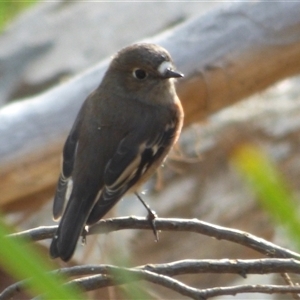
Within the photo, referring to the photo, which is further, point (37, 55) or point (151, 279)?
point (37, 55)

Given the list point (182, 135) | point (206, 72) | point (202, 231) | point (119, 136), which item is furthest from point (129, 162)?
point (182, 135)

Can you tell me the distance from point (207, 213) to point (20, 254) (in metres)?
4.25

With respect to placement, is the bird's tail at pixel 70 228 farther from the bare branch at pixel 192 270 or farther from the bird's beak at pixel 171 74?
the bird's beak at pixel 171 74

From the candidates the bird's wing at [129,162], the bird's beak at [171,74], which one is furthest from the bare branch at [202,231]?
the bird's beak at [171,74]

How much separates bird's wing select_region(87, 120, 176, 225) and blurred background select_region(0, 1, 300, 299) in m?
1.00

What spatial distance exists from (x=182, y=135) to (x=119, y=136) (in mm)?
2324

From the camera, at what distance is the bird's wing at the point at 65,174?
91.0 inches

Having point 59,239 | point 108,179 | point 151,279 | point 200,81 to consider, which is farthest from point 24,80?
point 151,279

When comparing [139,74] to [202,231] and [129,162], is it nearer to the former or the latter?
[129,162]

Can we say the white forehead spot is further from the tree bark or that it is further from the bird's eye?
the tree bark

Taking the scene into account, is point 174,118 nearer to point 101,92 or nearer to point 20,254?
point 101,92

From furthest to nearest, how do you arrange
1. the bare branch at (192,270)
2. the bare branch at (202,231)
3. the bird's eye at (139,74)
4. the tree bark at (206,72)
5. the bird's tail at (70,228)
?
the tree bark at (206,72)
the bird's eye at (139,74)
the bird's tail at (70,228)
the bare branch at (202,231)
the bare branch at (192,270)

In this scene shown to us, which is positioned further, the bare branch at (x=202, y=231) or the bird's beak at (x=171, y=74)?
the bird's beak at (x=171, y=74)

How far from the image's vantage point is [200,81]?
365cm
